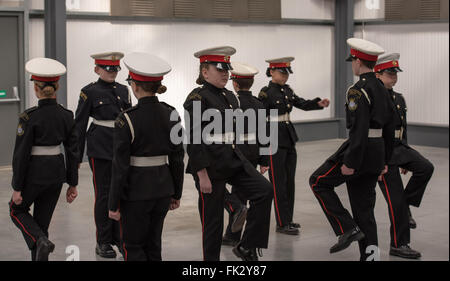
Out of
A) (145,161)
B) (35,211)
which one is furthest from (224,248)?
(145,161)

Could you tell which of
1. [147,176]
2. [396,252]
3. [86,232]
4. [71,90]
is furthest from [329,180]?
[71,90]

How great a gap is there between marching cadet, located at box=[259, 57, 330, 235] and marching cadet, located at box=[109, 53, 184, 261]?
8.10ft

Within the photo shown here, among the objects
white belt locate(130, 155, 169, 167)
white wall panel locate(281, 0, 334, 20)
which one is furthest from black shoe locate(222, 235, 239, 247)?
white wall panel locate(281, 0, 334, 20)

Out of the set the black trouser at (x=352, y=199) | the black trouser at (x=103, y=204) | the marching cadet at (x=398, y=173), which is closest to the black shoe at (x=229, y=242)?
the black trouser at (x=103, y=204)

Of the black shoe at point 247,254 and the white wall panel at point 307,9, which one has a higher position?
the white wall panel at point 307,9

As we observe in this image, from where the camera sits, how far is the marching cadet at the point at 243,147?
5.73 metres

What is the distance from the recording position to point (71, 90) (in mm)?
11578

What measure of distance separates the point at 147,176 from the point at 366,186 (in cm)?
182

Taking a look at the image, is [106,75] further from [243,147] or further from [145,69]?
[145,69]

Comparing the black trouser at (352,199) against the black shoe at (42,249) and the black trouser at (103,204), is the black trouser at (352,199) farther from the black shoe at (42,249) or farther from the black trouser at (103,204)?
the black shoe at (42,249)

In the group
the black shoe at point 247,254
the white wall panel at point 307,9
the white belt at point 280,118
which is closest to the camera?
the black shoe at point 247,254

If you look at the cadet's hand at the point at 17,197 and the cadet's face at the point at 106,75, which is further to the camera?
the cadet's face at the point at 106,75

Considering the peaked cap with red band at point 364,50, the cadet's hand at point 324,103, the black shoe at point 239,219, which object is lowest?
the black shoe at point 239,219

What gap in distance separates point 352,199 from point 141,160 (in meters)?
1.83
